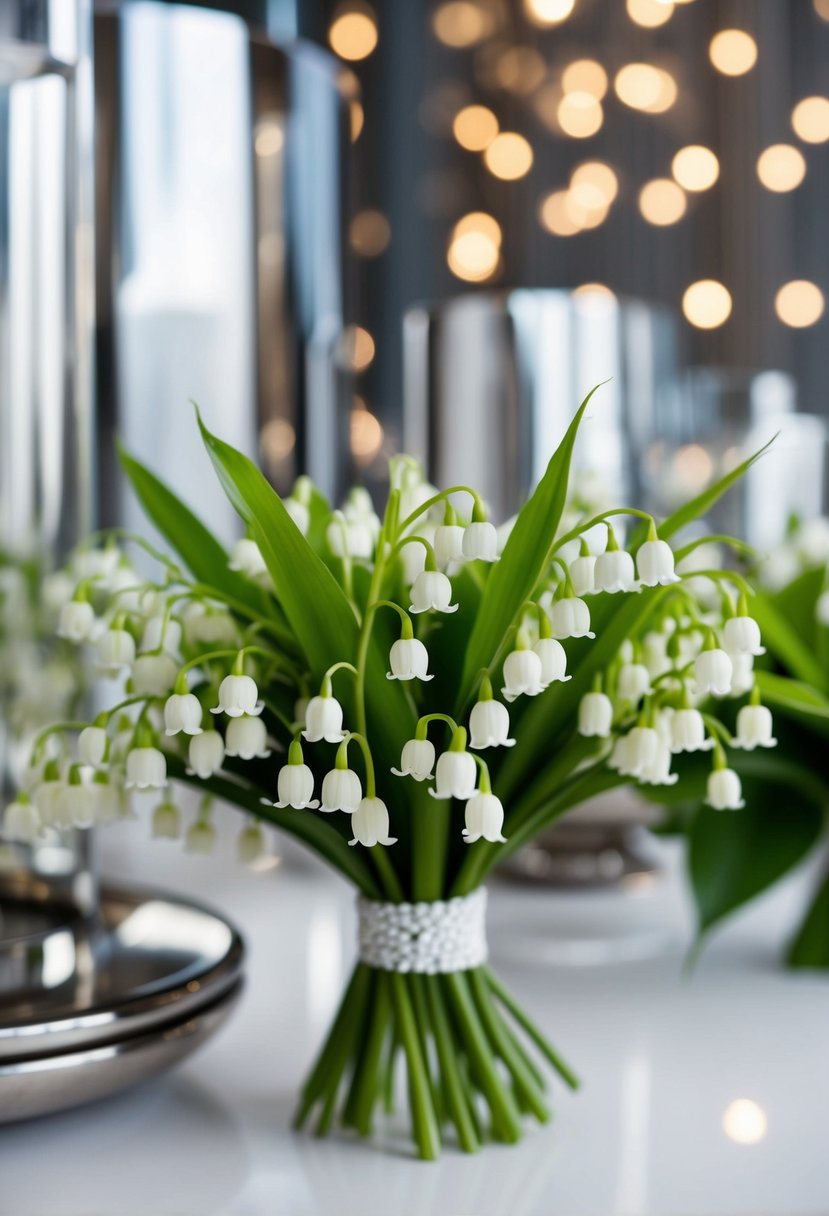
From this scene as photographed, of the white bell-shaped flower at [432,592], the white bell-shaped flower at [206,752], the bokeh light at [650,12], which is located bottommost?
the white bell-shaped flower at [206,752]

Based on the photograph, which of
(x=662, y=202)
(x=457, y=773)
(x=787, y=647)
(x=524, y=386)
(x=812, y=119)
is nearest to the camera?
(x=457, y=773)

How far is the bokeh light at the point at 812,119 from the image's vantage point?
7.68 ft

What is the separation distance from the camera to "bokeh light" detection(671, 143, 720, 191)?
8.36ft

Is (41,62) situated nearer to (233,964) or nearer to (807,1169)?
(233,964)

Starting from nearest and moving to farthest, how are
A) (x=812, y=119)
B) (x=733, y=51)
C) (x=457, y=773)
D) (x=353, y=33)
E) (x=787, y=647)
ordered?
(x=457, y=773) → (x=787, y=647) → (x=812, y=119) → (x=733, y=51) → (x=353, y=33)

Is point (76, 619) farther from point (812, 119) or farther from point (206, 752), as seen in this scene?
point (812, 119)

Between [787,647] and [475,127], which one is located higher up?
[475,127]

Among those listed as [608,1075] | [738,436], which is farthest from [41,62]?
[738,436]

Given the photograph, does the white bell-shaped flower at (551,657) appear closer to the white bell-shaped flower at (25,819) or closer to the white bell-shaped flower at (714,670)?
the white bell-shaped flower at (714,670)

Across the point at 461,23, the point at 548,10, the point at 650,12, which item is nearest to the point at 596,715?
the point at 650,12

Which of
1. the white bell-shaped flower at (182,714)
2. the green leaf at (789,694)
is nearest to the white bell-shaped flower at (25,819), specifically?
the white bell-shaped flower at (182,714)

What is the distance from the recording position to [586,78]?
267 cm

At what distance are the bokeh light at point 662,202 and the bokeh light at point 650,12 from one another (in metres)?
0.30

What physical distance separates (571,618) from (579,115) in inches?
96.4
